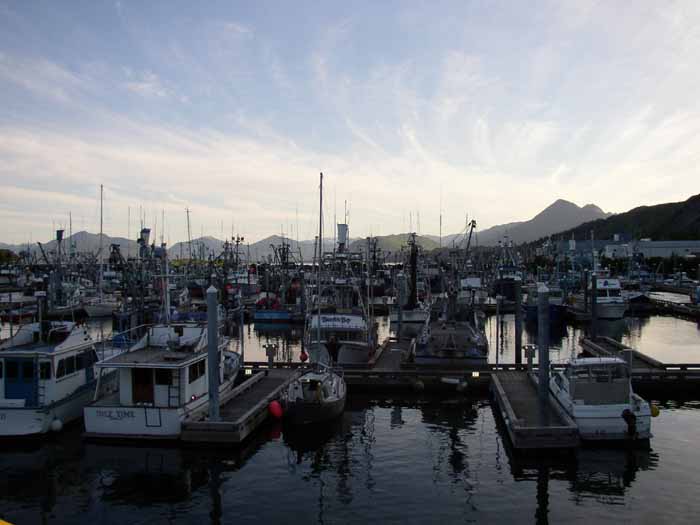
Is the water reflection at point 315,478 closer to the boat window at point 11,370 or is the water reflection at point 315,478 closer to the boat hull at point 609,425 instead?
the boat hull at point 609,425

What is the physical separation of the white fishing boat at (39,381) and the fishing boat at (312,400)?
850 centimetres

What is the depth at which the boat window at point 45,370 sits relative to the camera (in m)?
22.0

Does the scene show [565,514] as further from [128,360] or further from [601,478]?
[128,360]

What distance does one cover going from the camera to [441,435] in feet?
76.3

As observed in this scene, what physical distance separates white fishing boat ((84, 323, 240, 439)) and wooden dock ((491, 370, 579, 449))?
1174 cm

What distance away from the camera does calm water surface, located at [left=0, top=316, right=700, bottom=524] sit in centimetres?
1638

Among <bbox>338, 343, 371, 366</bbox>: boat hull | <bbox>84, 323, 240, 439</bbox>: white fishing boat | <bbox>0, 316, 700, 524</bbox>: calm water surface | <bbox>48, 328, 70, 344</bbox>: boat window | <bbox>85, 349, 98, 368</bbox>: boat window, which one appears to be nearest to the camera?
<bbox>0, 316, 700, 524</bbox>: calm water surface

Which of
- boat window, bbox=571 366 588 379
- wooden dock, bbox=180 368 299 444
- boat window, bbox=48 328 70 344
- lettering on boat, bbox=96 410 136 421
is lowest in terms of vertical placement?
wooden dock, bbox=180 368 299 444

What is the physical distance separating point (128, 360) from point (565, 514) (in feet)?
51.3

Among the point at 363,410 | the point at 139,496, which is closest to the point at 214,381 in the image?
the point at 139,496

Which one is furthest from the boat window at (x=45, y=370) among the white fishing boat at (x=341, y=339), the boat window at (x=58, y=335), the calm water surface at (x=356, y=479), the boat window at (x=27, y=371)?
the white fishing boat at (x=341, y=339)

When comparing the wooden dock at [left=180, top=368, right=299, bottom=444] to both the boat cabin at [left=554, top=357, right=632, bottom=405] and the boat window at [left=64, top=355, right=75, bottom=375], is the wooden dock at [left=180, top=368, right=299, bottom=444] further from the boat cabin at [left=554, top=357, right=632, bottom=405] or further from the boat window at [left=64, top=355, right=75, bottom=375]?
the boat cabin at [left=554, top=357, right=632, bottom=405]

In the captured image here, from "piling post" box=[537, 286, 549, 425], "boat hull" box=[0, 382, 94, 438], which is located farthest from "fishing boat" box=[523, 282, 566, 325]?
"boat hull" box=[0, 382, 94, 438]

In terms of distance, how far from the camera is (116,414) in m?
21.1
